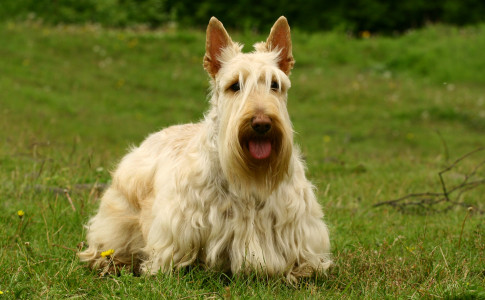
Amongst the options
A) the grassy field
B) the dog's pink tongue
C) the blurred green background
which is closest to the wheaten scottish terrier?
the dog's pink tongue

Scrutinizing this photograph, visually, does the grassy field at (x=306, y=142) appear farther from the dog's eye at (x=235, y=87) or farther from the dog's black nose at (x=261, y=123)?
the dog's eye at (x=235, y=87)

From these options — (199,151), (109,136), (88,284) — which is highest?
(199,151)

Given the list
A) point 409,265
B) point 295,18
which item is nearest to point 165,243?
point 409,265

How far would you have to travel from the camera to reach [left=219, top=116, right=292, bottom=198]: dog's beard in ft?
12.9

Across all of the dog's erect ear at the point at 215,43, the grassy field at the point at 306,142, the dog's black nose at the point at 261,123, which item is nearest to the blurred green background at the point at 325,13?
the grassy field at the point at 306,142

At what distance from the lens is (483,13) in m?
28.2

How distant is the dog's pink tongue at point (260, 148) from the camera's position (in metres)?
3.98

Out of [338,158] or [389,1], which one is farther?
[389,1]

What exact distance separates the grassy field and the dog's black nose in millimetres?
1015

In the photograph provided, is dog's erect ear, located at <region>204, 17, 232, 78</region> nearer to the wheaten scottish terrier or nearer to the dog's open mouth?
the wheaten scottish terrier

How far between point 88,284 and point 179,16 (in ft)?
88.8

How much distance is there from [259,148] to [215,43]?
90 centimetres

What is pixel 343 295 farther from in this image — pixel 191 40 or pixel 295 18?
pixel 295 18

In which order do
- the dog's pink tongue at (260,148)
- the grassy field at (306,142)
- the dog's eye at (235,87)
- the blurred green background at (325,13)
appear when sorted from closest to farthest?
the dog's pink tongue at (260,148) → the dog's eye at (235,87) → the grassy field at (306,142) → the blurred green background at (325,13)
